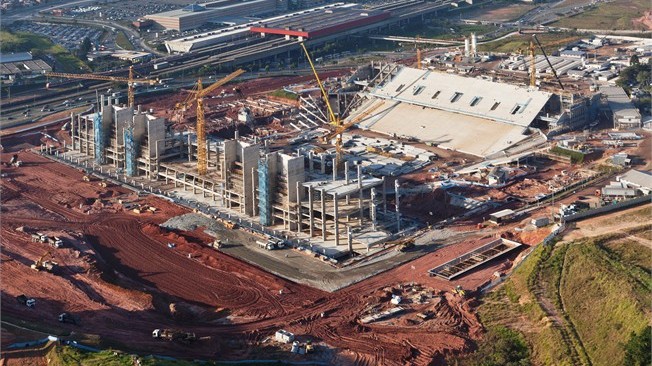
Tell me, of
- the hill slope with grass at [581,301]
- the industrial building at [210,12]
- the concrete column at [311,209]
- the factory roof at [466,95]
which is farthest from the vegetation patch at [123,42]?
the hill slope with grass at [581,301]

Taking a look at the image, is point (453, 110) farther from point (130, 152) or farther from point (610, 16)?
point (610, 16)

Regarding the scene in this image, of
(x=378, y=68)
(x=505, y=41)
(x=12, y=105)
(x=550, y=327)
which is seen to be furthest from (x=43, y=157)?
(x=505, y=41)

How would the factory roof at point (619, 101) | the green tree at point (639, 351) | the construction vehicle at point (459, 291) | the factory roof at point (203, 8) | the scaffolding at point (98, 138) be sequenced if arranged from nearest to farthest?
the green tree at point (639, 351), the construction vehicle at point (459, 291), the scaffolding at point (98, 138), the factory roof at point (619, 101), the factory roof at point (203, 8)

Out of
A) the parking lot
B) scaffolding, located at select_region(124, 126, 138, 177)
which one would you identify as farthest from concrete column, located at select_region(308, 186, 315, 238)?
the parking lot

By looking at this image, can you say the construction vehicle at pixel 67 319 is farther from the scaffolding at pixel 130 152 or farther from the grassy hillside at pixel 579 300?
the scaffolding at pixel 130 152

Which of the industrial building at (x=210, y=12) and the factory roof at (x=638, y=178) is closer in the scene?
the factory roof at (x=638, y=178)

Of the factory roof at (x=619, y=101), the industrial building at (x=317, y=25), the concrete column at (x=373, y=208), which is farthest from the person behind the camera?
the industrial building at (x=317, y=25)
